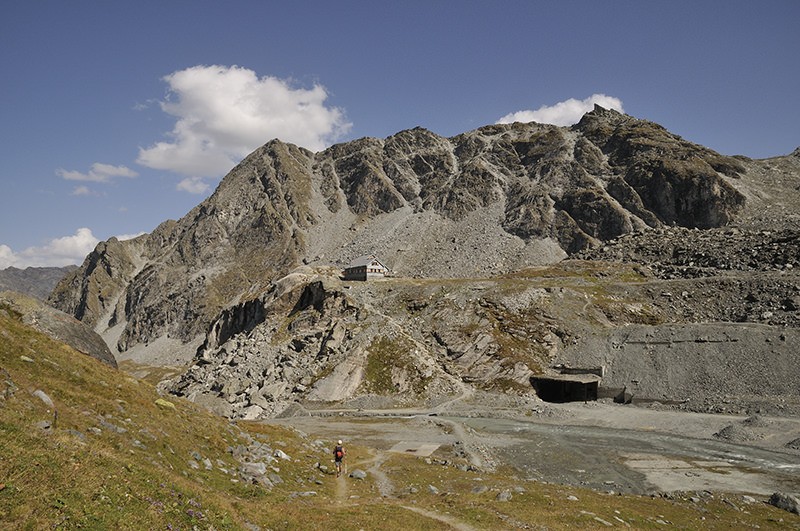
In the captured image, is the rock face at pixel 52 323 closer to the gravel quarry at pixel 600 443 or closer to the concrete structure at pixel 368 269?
the gravel quarry at pixel 600 443

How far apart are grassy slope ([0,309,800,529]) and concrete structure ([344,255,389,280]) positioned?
110365mm

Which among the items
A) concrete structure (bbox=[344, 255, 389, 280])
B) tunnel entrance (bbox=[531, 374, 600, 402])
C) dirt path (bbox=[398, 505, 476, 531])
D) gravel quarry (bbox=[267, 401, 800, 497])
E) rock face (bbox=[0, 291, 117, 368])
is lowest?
gravel quarry (bbox=[267, 401, 800, 497])

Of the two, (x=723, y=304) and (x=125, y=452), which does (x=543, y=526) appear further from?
(x=723, y=304)

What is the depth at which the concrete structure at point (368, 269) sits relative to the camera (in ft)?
510

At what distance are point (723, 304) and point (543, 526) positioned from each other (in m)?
98.2

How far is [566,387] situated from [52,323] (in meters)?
79.7

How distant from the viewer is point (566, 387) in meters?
88.1

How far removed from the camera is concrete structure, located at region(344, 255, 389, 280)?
15538cm

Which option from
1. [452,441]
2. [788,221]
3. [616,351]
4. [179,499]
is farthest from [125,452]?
[788,221]

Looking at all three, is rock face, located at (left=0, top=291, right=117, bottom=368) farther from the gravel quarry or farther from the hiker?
the gravel quarry

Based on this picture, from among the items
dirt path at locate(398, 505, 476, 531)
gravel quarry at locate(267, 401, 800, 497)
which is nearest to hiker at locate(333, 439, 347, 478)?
dirt path at locate(398, 505, 476, 531)

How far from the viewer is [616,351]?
93.6 metres

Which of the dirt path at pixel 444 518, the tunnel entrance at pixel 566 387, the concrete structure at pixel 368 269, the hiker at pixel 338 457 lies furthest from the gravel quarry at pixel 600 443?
the concrete structure at pixel 368 269

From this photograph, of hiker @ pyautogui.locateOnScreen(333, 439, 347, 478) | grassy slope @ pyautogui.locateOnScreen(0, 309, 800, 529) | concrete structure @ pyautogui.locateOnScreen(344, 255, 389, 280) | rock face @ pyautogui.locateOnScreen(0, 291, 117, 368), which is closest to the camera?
grassy slope @ pyautogui.locateOnScreen(0, 309, 800, 529)
